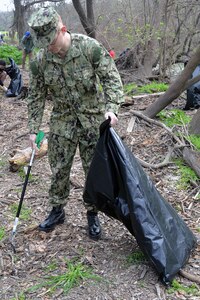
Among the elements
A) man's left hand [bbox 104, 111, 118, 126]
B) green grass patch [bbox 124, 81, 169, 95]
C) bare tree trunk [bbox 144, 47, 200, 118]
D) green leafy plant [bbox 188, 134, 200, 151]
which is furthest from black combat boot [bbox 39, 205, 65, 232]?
green grass patch [bbox 124, 81, 169, 95]

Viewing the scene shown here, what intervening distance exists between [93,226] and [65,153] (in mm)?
693

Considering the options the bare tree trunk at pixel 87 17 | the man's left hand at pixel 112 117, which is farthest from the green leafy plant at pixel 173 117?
the bare tree trunk at pixel 87 17

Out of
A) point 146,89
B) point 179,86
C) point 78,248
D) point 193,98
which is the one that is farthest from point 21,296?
point 146,89

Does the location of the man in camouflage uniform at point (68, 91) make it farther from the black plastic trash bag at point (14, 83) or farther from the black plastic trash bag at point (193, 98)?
the black plastic trash bag at point (14, 83)

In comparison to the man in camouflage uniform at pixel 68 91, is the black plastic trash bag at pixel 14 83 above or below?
below

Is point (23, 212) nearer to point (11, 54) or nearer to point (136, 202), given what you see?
point (136, 202)

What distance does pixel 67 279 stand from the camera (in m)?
2.93

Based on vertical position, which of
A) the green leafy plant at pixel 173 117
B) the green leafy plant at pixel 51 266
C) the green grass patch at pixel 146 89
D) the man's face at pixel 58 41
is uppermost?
the man's face at pixel 58 41

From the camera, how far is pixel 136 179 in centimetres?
283

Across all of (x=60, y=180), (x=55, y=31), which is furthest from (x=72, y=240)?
(x=55, y=31)

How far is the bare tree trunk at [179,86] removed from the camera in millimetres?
5879

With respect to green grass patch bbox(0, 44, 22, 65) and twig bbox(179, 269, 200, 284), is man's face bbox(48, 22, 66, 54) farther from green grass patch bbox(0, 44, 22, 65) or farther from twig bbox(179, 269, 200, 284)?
green grass patch bbox(0, 44, 22, 65)

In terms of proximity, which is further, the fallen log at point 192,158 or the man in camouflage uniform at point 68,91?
the fallen log at point 192,158

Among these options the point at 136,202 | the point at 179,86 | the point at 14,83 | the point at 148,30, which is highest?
the point at 148,30
